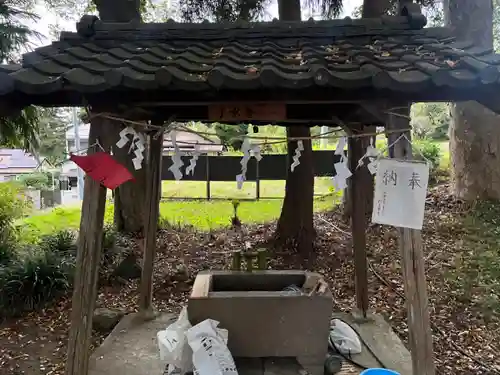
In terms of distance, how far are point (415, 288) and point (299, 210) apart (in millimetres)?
3912

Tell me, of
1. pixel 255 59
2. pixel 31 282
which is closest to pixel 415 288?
pixel 255 59

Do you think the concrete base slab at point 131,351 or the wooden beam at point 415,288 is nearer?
the wooden beam at point 415,288

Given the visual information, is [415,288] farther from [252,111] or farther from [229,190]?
[229,190]

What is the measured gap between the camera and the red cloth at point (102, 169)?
245cm

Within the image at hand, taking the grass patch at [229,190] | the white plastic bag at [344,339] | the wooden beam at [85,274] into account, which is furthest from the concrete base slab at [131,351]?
the grass patch at [229,190]

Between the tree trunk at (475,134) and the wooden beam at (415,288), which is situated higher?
the tree trunk at (475,134)

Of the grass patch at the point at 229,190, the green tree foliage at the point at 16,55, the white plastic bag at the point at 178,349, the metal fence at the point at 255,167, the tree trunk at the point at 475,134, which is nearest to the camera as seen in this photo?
the white plastic bag at the point at 178,349

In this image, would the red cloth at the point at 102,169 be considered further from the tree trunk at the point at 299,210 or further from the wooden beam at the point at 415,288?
the tree trunk at the point at 299,210

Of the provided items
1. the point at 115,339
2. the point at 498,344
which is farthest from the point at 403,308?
the point at 115,339

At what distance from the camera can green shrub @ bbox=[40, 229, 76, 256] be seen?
6.13m

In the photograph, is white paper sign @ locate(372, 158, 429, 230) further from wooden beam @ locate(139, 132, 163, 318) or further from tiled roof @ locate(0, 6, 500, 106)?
wooden beam @ locate(139, 132, 163, 318)

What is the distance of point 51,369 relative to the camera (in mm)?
4109

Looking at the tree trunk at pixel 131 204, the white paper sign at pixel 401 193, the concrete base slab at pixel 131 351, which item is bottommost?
the concrete base slab at pixel 131 351

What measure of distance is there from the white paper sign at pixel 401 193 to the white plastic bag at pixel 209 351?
1365 mm
